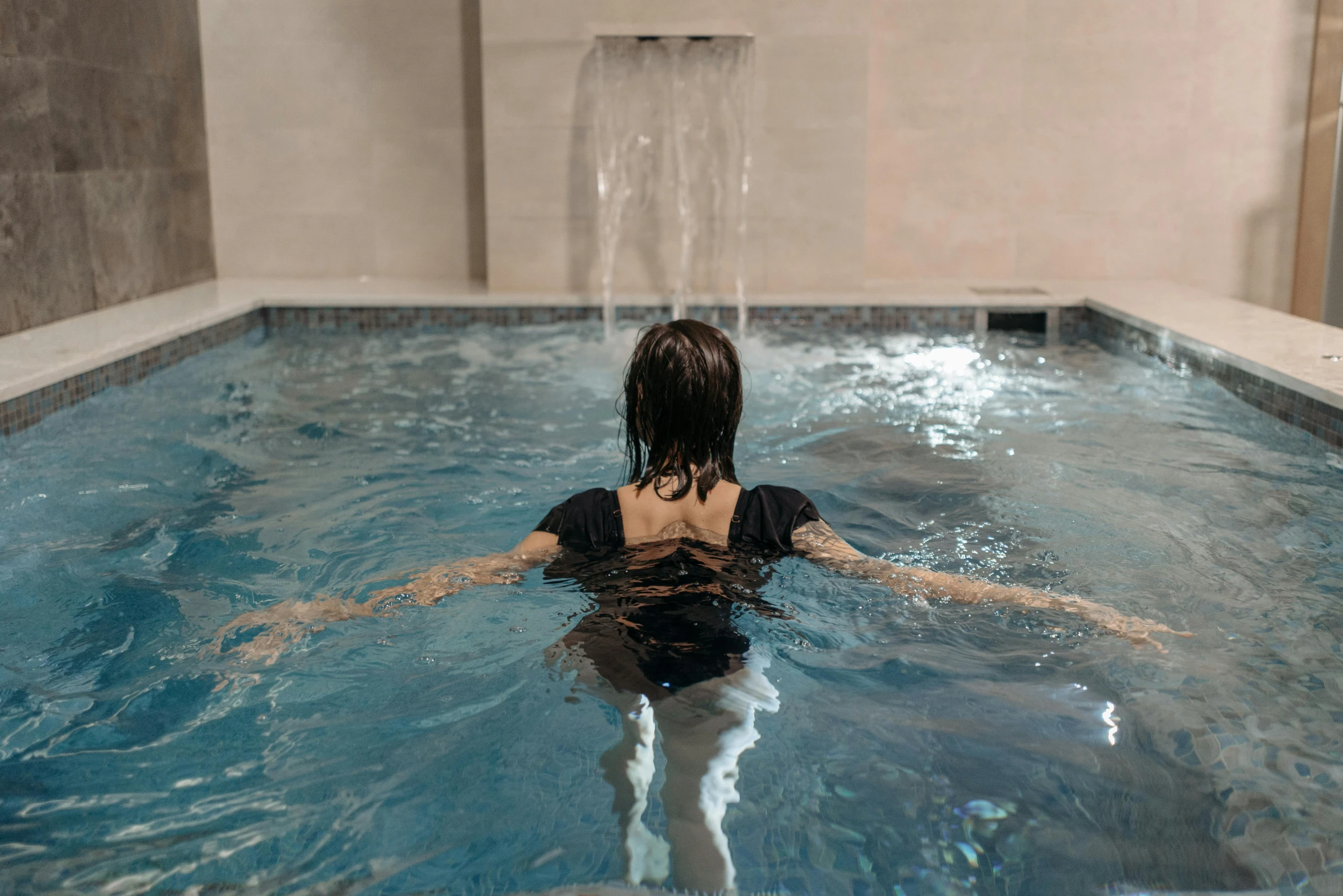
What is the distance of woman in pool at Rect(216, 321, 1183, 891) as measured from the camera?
187 cm

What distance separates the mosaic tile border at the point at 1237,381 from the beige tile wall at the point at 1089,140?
140cm

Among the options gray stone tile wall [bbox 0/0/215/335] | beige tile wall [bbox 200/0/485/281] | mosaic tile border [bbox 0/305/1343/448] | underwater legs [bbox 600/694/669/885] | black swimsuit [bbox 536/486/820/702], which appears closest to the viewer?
underwater legs [bbox 600/694/669/885]

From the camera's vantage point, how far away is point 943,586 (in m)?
2.08

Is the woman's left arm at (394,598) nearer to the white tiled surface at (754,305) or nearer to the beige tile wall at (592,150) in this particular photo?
the white tiled surface at (754,305)

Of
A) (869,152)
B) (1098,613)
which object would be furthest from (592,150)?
(1098,613)

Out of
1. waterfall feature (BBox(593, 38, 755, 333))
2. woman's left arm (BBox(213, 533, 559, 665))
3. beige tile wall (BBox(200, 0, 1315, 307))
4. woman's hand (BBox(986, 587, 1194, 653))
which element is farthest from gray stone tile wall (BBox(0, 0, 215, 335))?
woman's hand (BBox(986, 587, 1194, 653))

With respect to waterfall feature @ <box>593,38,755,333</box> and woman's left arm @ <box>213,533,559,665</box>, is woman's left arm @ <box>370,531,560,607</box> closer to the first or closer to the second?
woman's left arm @ <box>213,533,559,665</box>

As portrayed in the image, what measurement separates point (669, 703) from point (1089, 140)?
6.34 m

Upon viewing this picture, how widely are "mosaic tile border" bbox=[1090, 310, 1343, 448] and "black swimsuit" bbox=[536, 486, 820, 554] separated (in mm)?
2312

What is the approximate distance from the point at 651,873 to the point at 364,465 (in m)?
2.54

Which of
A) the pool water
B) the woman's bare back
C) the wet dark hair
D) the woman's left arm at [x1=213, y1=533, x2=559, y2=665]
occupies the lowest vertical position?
the pool water

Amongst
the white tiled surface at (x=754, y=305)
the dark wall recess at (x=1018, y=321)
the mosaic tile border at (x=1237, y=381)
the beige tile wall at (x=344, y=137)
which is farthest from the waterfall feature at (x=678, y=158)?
the mosaic tile border at (x=1237, y=381)

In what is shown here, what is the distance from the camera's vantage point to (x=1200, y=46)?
6.96 metres

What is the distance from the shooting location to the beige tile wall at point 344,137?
7.19 m
